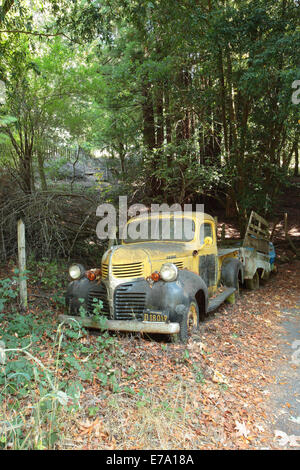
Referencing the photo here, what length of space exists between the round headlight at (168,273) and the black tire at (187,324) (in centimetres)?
49

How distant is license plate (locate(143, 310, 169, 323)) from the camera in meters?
4.57

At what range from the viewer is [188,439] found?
9.83 feet

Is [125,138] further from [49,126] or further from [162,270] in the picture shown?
[162,270]

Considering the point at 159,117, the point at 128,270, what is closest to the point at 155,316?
the point at 128,270

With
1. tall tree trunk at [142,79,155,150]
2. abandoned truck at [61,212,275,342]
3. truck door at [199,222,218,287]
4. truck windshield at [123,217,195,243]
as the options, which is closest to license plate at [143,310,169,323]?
abandoned truck at [61,212,275,342]

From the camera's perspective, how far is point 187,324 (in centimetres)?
477

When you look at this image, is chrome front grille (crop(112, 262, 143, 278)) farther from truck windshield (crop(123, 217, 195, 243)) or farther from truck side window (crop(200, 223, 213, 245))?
truck side window (crop(200, 223, 213, 245))

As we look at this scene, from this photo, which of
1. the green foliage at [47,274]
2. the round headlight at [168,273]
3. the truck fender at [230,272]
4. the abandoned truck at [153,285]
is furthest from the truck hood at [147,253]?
the green foliage at [47,274]

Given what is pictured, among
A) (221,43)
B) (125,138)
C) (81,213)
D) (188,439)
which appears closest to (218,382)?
(188,439)

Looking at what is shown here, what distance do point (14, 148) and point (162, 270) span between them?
6.88 meters

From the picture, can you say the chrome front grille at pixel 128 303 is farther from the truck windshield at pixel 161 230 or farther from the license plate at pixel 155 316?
the truck windshield at pixel 161 230

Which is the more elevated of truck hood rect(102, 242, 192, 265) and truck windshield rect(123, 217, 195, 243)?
truck windshield rect(123, 217, 195, 243)
